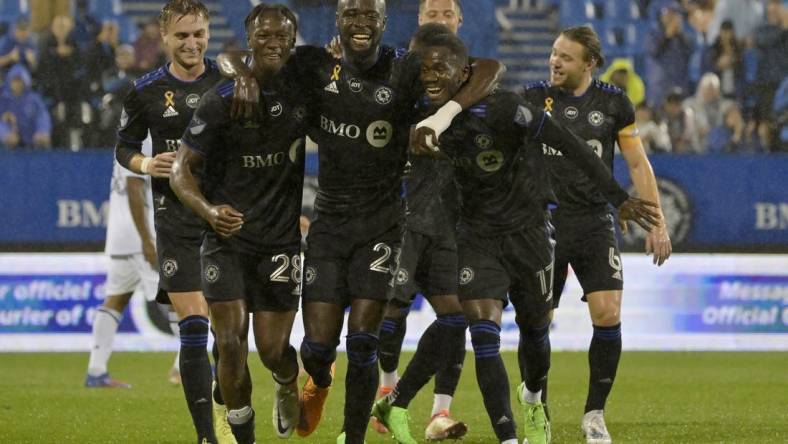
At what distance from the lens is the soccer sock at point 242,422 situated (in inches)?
253

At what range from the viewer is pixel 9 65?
53.5ft

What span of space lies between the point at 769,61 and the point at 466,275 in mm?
10632

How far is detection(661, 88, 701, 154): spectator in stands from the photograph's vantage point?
16219 millimetres

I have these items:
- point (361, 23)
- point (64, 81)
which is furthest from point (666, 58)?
point (361, 23)

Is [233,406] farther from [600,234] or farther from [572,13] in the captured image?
[572,13]

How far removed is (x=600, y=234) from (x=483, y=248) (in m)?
1.08

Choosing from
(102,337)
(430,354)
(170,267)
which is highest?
(170,267)

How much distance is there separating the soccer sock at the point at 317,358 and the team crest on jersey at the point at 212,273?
50cm

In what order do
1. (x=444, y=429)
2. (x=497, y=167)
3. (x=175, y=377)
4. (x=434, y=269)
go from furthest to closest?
(x=175, y=377) → (x=434, y=269) → (x=444, y=429) → (x=497, y=167)

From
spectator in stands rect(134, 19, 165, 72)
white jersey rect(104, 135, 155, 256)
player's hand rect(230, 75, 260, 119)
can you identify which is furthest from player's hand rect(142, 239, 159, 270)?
spectator in stands rect(134, 19, 165, 72)

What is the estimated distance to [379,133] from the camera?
254 inches

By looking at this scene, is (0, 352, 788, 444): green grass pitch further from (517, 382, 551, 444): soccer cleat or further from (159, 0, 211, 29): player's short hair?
(159, 0, 211, 29): player's short hair

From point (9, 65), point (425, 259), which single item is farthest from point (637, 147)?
point (9, 65)

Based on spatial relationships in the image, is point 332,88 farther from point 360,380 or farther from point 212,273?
point 360,380
